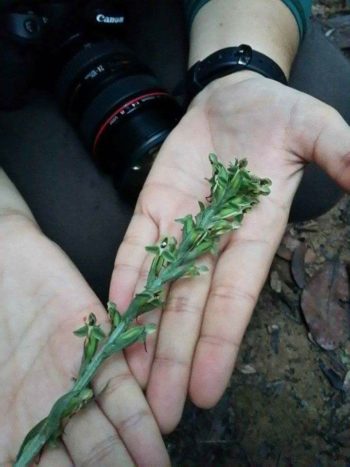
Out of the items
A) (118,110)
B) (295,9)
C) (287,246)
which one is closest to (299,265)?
(287,246)

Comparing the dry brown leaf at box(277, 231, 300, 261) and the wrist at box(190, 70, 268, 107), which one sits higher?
the wrist at box(190, 70, 268, 107)

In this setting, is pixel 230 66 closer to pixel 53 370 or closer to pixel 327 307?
pixel 53 370

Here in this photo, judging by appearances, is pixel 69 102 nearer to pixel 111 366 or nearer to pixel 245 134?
pixel 245 134

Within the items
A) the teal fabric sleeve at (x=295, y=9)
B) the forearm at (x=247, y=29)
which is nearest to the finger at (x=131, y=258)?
the forearm at (x=247, y=29)

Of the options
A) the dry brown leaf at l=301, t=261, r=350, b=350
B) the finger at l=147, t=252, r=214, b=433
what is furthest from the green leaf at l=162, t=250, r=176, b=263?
the dry brown leaf at l=301, t=261, r=350, b=350

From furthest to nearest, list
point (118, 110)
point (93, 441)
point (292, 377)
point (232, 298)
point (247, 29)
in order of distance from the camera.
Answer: point (292, 377) < point (247, 29) < point (118, 110) < point (232, 298) < point (93, 441)

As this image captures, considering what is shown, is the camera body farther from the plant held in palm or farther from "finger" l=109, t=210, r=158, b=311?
the plant held in palm
